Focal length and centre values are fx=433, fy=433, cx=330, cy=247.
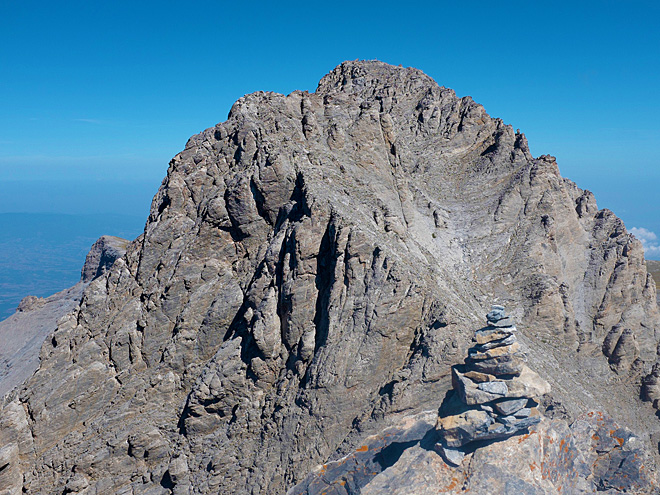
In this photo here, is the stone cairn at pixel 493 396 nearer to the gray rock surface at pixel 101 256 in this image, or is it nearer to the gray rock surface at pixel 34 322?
the gray rock surface at pixel 34 322

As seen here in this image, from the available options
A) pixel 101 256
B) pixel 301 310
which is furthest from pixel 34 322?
pixel 301 310

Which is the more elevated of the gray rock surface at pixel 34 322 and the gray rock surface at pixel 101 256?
the gray rock surface at pixel 101 256

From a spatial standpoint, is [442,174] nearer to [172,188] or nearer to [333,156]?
[333,156]

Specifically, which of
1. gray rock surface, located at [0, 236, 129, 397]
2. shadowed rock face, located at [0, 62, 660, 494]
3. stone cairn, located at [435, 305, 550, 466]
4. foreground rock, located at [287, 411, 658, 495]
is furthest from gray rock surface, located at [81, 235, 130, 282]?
stone cairn, located at [435, 305, 550, 466]

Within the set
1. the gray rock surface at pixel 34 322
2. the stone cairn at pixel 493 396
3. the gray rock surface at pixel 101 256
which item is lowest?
the gray rock surface at pixel 34 322

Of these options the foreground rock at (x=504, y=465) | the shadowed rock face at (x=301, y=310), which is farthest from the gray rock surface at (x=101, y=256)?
the foreground rock at (x=504, y=465)

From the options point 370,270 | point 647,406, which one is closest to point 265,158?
point 370,270
